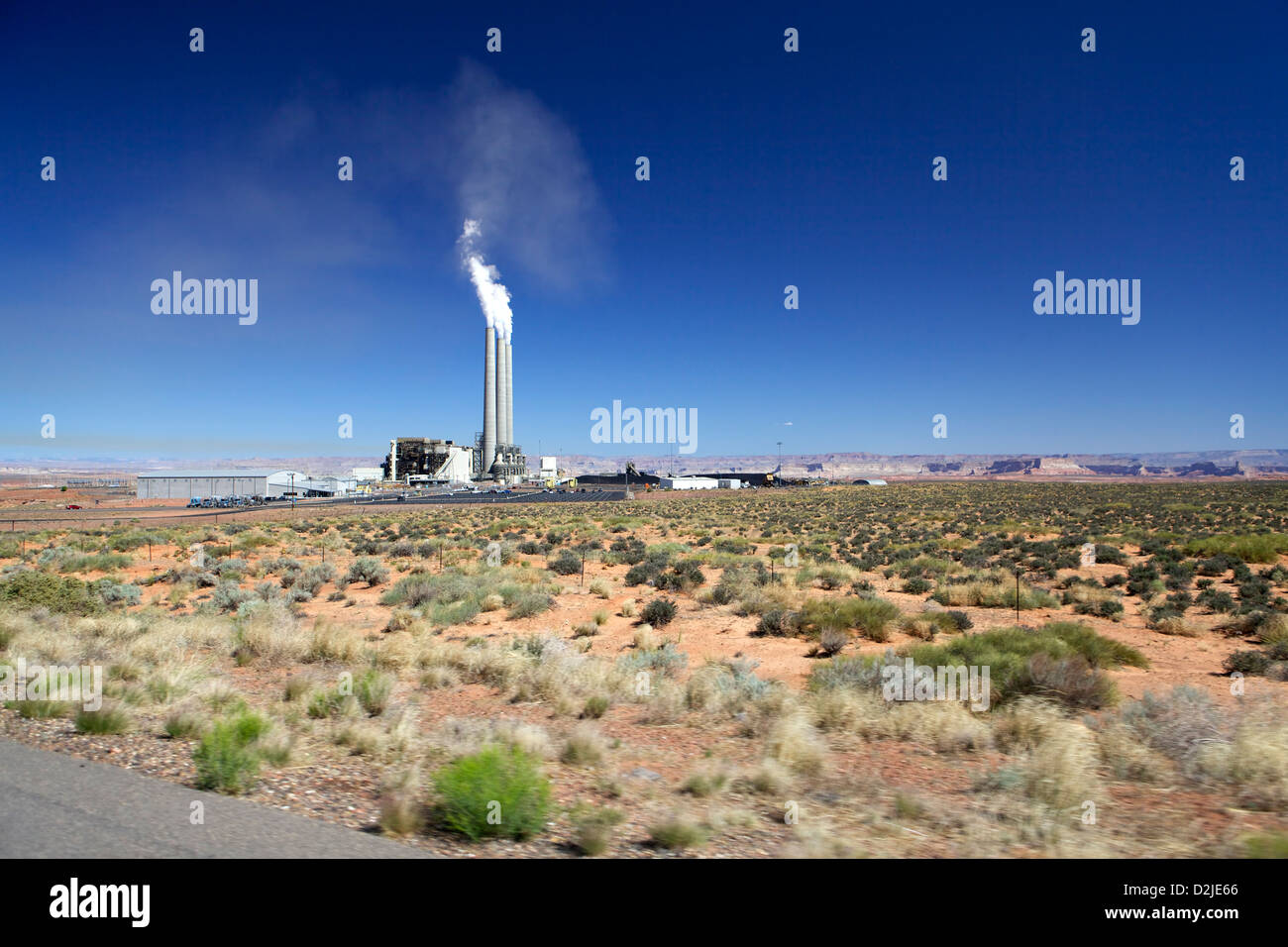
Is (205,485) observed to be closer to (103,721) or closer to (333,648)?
(333,648)

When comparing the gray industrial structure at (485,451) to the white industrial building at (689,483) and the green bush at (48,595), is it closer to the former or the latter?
the white industrial building at (689,483)

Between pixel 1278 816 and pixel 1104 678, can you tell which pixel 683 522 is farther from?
pixel 1278 816

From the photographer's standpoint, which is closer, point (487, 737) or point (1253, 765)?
point (1253, 765)

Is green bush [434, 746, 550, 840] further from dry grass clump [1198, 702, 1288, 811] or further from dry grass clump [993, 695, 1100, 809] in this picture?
dry grass clump [1198, 702, 1288, 811]

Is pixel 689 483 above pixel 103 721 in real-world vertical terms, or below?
above

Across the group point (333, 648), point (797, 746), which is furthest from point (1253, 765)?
point (333, 648)

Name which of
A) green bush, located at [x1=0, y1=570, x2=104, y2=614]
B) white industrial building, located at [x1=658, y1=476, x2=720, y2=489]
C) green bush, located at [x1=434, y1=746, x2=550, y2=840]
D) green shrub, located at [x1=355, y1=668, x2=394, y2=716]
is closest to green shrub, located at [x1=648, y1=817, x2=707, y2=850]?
green bush, located at [x1=434, y1=746, x2=550, y2=840]

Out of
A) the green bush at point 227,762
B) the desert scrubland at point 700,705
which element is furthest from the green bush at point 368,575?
the green bush at point 227,762
